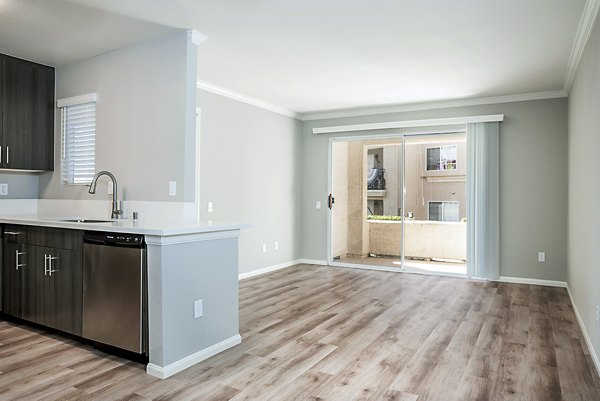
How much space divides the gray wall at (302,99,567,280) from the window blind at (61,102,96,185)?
15.5ft

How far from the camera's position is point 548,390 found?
249cm

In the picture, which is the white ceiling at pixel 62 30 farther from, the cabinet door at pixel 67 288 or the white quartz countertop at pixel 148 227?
the cabinet door at pixel 67 288

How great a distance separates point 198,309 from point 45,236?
1.50 meters

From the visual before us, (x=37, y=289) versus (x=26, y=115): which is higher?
(x=26, y=115)

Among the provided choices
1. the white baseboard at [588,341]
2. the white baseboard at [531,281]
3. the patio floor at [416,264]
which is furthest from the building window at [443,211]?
the white baseboard at [588,341]

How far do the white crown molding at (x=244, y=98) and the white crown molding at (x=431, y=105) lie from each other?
0.48 m

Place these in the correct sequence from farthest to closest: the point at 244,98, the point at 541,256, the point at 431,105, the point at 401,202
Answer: the point at 401,202 → the point at 431,105 → the point at 244,98 → the point at 541,256

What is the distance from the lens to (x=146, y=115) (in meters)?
3.58

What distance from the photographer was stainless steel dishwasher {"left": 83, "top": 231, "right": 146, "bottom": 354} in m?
2.72

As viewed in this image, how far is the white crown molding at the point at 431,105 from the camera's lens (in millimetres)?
5520

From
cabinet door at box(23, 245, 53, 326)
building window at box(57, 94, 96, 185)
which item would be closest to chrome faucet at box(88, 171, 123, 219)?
building window at box(57, 94, 96, 185)

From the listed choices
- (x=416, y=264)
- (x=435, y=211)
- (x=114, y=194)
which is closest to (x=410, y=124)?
(x=435, y=211)

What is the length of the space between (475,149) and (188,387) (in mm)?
4914

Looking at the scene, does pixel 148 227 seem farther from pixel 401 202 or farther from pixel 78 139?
pixel 401 202
